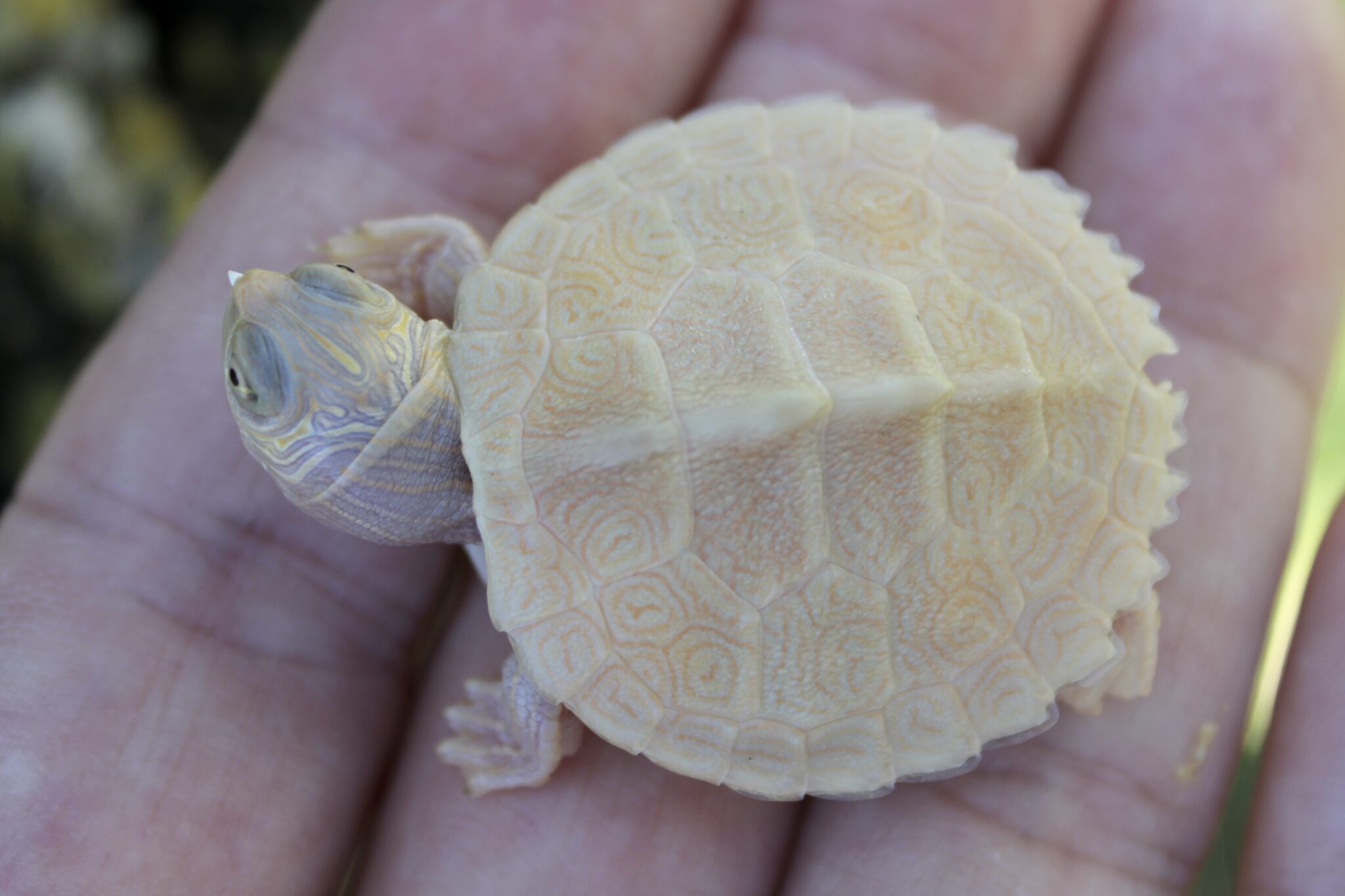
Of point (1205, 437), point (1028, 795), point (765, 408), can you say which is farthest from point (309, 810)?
point (1205, 437)

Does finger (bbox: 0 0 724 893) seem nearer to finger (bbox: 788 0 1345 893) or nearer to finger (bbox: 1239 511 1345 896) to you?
finger (bbox: 788 0 1345 893)

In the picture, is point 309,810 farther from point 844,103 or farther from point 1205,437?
point 1205,437

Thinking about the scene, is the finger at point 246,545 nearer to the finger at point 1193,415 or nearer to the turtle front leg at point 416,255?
the turtle front leg at point 416,255

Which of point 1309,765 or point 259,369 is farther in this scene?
point 1309,765

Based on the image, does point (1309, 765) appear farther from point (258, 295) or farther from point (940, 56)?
point (258, 295)

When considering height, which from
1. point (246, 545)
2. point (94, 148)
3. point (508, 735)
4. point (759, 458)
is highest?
point (759, 458)

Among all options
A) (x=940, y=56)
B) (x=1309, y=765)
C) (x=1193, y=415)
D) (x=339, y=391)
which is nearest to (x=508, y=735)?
(x=339, y=391)
